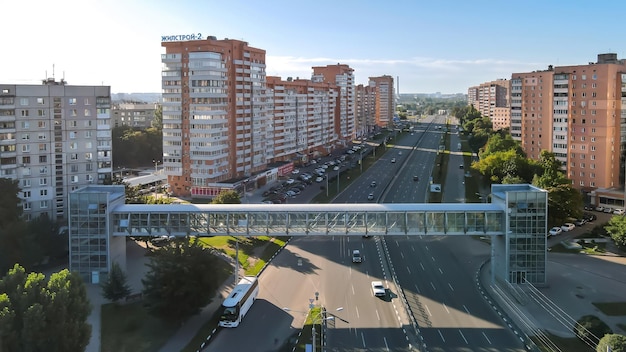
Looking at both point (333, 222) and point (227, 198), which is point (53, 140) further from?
point (333, 222)

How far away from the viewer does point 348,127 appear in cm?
13825

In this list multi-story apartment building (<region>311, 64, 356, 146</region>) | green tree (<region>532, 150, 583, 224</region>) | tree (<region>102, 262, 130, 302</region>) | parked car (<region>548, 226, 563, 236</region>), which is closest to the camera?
tree (<region>102, 262, 130, 302</region>)

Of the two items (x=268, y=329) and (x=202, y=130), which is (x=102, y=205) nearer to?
(x=268, y=329)

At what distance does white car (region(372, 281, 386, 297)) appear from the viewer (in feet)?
114

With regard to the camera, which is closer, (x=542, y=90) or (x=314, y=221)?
(x=314, y=221)

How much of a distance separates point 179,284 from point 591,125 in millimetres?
54837

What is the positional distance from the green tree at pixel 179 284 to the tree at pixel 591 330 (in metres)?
20.4

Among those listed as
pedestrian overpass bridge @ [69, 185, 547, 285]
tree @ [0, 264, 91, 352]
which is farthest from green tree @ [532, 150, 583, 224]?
tree @ [0, 264, 91, 352]

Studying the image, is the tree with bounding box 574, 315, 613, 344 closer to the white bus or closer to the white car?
the white car

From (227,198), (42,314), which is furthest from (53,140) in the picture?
(42,314)

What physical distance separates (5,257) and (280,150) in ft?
199

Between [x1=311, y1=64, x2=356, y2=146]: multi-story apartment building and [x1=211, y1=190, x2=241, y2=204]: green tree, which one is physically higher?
[x1=311, y1=64, x2=356, y2=146]: multi-story apartment building

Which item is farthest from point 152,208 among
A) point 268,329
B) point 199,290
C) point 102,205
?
point 268,329

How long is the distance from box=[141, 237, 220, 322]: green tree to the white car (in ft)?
35.0
